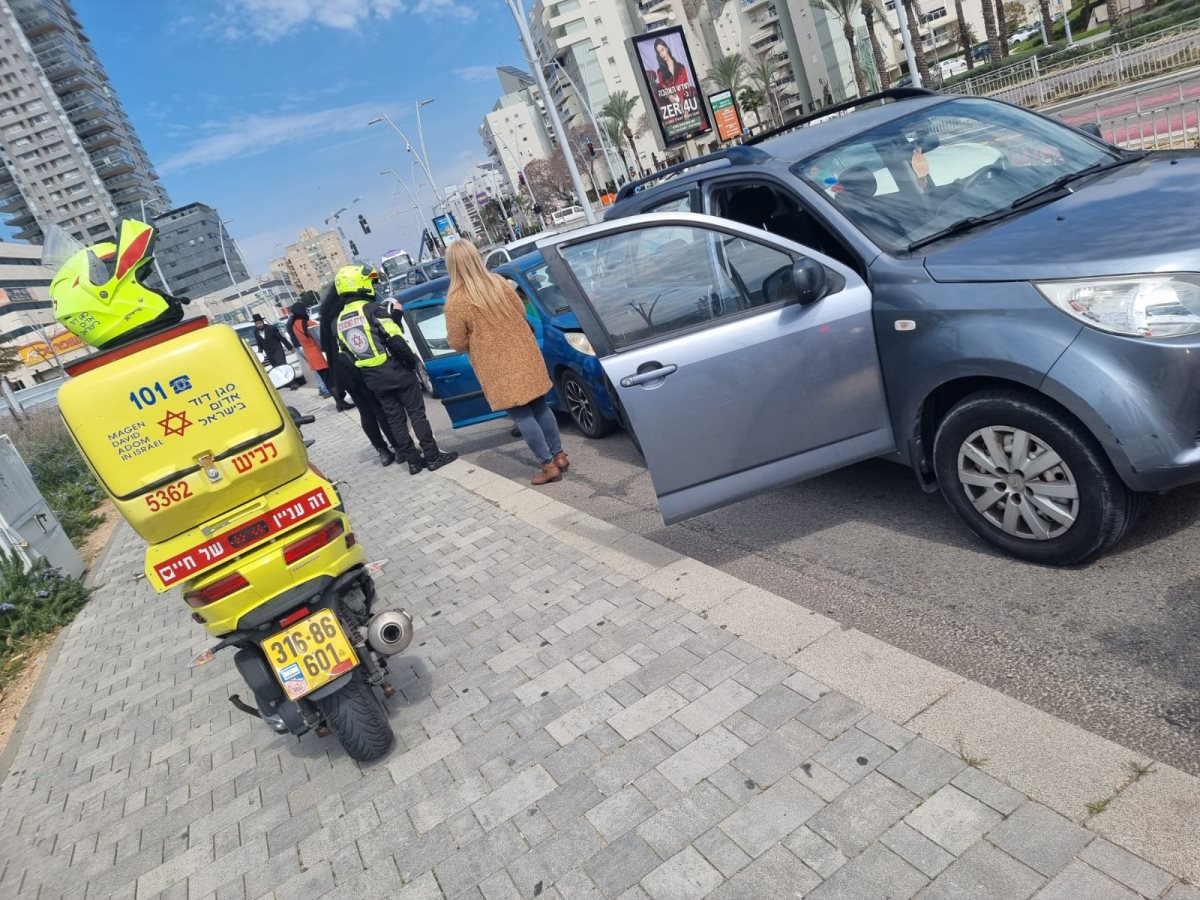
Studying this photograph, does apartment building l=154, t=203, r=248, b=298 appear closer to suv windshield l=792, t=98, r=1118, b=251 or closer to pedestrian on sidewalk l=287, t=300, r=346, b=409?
pedestrian on sidewalk l=287, t=300, r=346, b=409

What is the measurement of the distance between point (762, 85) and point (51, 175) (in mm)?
92192

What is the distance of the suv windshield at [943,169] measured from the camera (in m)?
4.04

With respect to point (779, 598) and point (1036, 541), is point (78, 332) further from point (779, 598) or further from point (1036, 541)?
point (1036, 541)

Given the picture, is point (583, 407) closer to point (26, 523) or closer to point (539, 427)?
point (539, 427)

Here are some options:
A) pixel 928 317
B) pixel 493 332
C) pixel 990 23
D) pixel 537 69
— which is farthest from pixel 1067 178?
pixel 990 23

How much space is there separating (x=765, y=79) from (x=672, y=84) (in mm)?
44202

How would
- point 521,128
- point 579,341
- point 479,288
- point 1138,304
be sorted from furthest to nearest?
point 521,128 < point 579,341 < point 479,288 < point 1138,304

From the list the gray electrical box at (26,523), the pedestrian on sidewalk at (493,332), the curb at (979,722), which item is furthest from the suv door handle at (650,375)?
the gray electrical box at (26,523)

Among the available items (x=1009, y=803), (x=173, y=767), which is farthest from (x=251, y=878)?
(x=1009, y=803)

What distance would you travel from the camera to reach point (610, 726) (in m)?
3.32

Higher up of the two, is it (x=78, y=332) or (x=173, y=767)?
(x=78, y=332)

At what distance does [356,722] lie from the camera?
3.51 meters

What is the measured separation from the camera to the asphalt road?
110 inches

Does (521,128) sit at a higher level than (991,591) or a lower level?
higher
